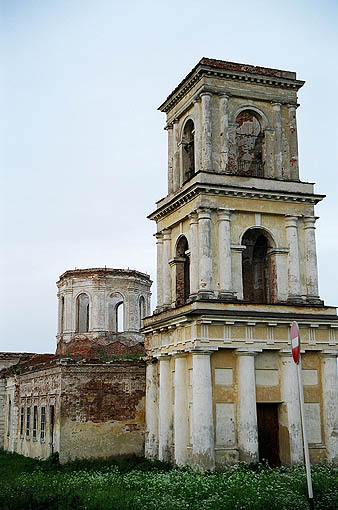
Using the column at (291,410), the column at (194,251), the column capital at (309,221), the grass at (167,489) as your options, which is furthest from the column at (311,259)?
the grass at (167,489)

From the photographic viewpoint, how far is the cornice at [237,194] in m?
18.6

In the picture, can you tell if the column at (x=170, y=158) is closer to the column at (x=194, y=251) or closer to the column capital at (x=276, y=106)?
the column at (x=194, y=251)

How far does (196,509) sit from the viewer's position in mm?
12000

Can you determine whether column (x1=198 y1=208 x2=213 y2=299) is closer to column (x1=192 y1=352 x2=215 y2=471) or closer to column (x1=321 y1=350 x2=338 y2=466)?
column (x1=192 y1=352 x2=215 y2=471)

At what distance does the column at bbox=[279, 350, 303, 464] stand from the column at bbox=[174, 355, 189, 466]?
9.06 ft

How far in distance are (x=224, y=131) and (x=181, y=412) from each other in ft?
27.9

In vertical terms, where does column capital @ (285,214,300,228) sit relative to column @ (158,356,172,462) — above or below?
above

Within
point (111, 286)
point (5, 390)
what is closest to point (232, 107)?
point (111, 286)

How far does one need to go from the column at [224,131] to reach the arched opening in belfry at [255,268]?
2.50 meters

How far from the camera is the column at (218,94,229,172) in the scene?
19344 mm

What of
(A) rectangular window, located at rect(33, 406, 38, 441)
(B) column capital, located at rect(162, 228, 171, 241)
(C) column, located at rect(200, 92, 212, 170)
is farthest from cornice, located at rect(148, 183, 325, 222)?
(A) rectangular window, located at rect(33, 406, 38, 441)

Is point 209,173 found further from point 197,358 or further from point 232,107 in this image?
point 197,358

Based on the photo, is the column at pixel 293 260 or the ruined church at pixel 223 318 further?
the column at pixel 293 260

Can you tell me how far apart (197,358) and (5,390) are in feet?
60.0
